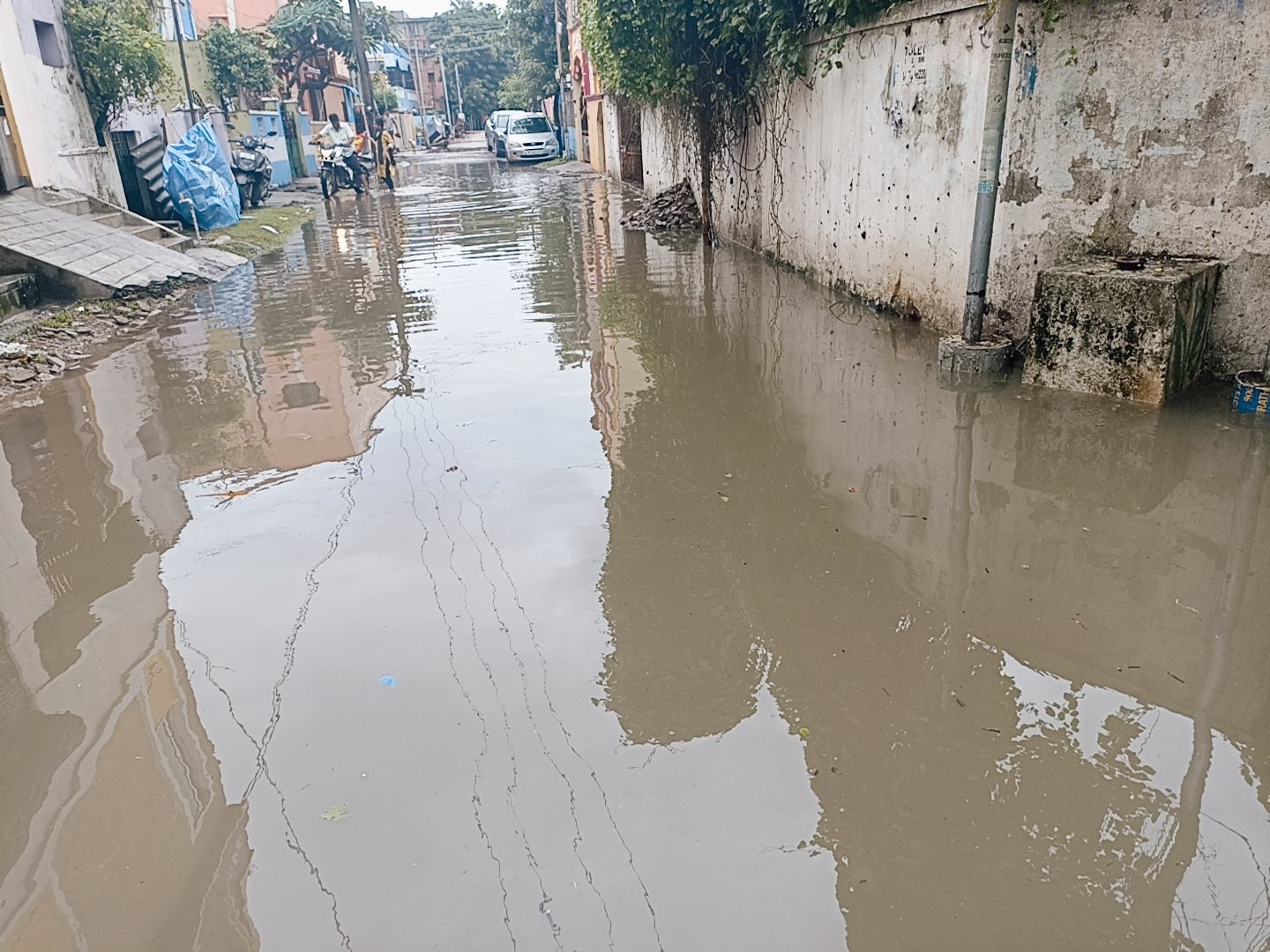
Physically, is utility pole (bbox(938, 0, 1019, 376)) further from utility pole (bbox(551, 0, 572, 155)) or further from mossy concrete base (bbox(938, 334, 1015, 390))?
utility pole (bbox(551, 0, 572, 155))

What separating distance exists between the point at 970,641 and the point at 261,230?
15292mm

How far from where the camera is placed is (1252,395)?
15.8 ft

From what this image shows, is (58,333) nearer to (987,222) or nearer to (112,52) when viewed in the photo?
(112,52)

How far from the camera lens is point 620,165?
23594 millimetres

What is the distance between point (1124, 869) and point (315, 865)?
2039 mm

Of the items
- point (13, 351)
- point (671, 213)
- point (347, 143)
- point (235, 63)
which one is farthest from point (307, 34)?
point (13, 351)

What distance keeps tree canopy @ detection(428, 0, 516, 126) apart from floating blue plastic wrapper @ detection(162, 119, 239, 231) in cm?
5615

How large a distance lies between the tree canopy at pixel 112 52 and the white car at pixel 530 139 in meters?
20.7

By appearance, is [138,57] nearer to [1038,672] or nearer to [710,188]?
[710,188]

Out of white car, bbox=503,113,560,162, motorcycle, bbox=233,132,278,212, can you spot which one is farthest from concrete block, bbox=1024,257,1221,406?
white car, bbox=503,113,560,162

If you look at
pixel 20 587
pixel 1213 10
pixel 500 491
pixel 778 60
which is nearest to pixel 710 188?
pixel 778 60

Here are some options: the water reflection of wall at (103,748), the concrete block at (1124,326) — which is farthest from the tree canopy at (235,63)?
the concrete block at (1124,326)

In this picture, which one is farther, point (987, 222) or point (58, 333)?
point (58, 333)

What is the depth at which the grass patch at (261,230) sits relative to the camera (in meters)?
13.8
